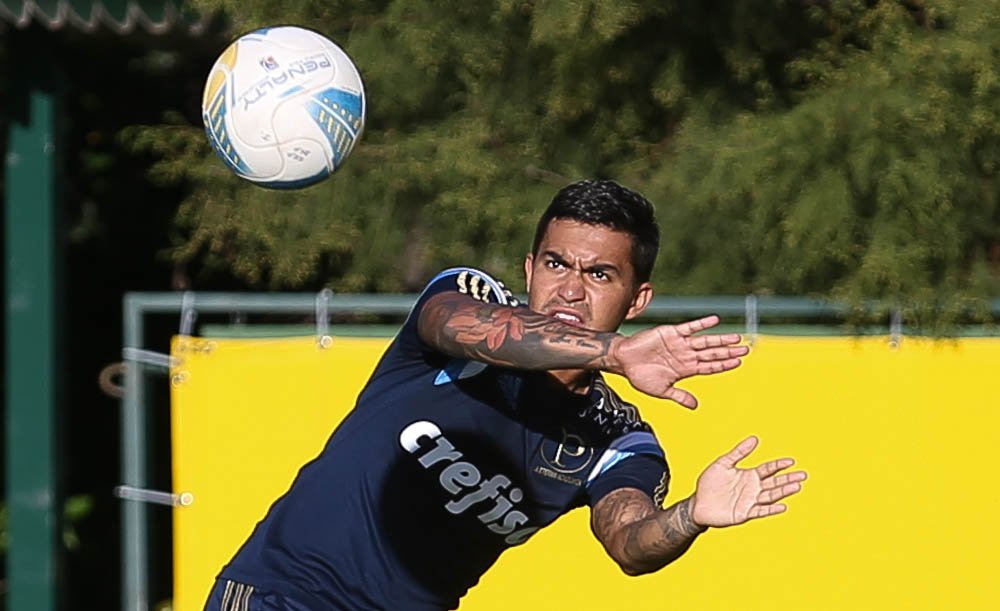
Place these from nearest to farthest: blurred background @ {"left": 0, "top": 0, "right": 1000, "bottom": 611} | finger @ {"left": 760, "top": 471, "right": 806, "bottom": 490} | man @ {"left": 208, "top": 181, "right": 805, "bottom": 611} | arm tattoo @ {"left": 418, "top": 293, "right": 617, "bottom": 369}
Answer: arm tattoo @ {"left": 418, "top": 293, "right": 617, "bottom": 369} → finger @ {"left": 760, "top": 471, "right": 806, "bottom": 490} → man @ {"left": 208, "top": 181, "right": 805, "bottom": 611} → blurred background @ {"left": 0, "top": 0, "right": 1000, "bottom": 611}

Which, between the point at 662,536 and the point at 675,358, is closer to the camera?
the point at 675,358

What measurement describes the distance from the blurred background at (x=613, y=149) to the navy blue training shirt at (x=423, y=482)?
2663mm

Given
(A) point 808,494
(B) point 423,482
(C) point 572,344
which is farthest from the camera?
(A) point 808,494

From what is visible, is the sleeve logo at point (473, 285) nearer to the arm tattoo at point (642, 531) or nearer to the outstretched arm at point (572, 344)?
the outstretched arm at point (572, 344)

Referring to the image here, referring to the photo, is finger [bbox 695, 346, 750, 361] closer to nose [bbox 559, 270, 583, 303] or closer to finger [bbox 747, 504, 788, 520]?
finger [bbox 747, 504, 788, 520]

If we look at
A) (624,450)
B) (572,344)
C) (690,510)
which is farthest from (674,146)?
(572,344)

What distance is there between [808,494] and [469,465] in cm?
245

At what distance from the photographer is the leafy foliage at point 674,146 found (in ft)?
22.7

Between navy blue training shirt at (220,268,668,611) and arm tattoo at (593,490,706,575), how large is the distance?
0.11 meters

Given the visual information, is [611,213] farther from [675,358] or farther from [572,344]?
[675,358]

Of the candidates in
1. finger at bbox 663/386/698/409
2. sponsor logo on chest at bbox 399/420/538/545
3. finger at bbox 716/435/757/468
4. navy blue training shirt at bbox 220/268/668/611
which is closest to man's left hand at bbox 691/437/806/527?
finger at bbox 716/435/757/468

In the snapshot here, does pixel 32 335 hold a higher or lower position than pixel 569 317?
lower

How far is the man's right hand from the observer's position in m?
3.27

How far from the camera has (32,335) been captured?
7809 millimetres
